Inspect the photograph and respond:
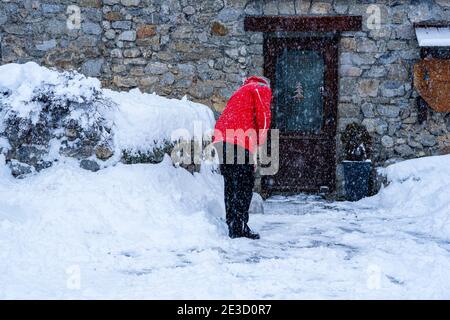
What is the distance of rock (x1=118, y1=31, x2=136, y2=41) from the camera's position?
7.97m

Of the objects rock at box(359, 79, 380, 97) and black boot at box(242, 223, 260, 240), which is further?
rock at box(359, 79, 380, 97)

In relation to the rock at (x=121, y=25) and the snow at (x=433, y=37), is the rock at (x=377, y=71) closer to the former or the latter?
the snow at (x=433, y=37)

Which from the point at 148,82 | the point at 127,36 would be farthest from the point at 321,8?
the point at 127,36

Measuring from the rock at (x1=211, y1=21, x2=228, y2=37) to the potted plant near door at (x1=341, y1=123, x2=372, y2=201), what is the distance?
228 centimetres

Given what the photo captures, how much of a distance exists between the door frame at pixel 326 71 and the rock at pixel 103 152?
11.0ft

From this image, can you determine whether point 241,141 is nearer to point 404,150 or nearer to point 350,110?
point 350,110

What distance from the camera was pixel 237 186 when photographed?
5.02m

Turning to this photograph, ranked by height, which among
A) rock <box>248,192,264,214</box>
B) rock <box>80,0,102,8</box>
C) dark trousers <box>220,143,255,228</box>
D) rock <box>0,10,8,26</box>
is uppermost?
rock <box>80,0,102,8</box>

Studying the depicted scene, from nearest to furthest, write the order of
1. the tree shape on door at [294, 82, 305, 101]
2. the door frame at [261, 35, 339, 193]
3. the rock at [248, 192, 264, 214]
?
the rock at [248, 192, 264, 214], the door frame at [261, 35, 339, 193], the tree shape on door at [294, 82, 305, 101]

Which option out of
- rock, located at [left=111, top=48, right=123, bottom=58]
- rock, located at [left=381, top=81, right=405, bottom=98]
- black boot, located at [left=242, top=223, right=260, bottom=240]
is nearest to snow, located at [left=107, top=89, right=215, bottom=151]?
black boot, located at [left=242, top=223, right=260, bottom=240]

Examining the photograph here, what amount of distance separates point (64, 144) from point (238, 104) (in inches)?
69.7

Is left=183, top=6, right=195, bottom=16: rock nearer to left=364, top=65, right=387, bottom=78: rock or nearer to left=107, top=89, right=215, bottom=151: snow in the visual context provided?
left=107, top=89, right=215, bottom=151: snow

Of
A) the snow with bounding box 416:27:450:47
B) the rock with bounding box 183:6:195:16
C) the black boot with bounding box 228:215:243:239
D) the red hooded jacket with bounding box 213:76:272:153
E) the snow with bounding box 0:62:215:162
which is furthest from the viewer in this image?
the rock with bounding box 183:6:195:16
